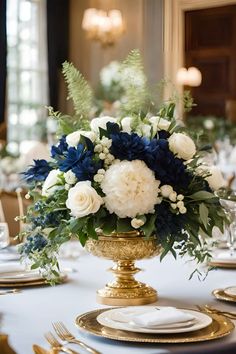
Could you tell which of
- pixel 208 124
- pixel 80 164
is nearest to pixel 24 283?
pixel 80 164

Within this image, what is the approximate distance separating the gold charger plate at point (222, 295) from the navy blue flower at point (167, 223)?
216 mm

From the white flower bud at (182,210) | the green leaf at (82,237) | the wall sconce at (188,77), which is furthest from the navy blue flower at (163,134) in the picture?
the wall sconce at (188,77)

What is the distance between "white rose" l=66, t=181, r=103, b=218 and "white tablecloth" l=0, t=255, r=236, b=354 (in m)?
0.25

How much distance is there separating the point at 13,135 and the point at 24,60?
1.04 meters

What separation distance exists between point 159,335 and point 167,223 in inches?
15.9

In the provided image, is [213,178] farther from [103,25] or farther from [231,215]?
[103,25]

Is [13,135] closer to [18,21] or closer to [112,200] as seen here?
[18,21]

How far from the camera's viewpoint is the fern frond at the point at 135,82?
2.26 m

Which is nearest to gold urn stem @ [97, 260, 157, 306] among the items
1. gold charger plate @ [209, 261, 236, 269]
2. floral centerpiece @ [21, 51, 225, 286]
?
floral centerpiece @ [21, 51, 225, 286]

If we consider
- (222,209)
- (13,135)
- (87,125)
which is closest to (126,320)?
(222,209)

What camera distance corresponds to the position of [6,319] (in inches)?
75.8

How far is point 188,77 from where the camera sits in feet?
37.7

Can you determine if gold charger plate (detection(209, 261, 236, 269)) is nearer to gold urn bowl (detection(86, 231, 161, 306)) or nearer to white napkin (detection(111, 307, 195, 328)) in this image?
gold urn bowl (detection(86, 231, 161, 306))

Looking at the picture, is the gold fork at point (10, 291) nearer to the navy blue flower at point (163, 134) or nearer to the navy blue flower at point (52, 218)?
the navy blue flower at point (52, 218)
